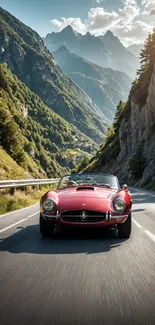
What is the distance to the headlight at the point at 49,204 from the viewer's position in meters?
7.09

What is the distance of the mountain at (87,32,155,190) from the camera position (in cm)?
5059

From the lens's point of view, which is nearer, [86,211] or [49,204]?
[86,211]

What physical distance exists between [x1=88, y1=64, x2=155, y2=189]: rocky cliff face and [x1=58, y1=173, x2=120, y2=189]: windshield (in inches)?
1274

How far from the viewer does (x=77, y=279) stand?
4.27m

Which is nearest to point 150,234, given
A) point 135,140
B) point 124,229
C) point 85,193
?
point 124,229

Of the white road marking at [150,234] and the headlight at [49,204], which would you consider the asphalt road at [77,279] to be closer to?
the white road marking at [150,234]

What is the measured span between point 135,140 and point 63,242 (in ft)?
201

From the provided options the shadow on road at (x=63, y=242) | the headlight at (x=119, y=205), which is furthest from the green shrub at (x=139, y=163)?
the headlight at (x=119, y=205)

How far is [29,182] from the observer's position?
75.0 ft

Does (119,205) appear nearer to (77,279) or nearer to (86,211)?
(86,211)

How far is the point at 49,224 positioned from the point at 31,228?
73.8 inches

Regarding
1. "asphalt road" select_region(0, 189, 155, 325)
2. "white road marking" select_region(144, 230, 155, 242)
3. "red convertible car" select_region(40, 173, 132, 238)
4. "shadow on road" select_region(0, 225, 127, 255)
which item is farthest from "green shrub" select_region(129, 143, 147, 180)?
"asphalt road" select_region(0, 189, 155, 325)

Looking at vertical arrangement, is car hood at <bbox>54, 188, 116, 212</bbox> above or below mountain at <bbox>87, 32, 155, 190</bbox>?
below

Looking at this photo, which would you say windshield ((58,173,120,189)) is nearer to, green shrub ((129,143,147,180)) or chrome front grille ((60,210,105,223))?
chrome front grille ((60,210,105,223))
